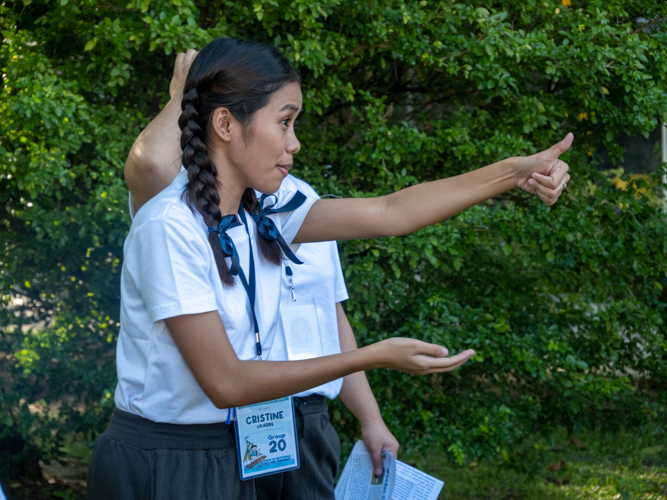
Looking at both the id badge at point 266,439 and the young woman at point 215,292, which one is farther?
the id badge at point 266,439

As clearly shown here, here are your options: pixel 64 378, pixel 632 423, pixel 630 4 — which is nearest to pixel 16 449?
pixel 64 378

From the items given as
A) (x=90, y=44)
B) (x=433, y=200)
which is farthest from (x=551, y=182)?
(x=90, y=44)

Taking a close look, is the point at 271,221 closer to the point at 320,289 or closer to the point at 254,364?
the point at 320,289

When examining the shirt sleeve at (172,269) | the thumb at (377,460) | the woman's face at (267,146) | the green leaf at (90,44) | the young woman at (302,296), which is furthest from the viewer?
the green leaf at (90,44)

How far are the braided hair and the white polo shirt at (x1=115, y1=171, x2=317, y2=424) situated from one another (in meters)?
0.04

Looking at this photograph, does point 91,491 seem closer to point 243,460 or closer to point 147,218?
point 243,460

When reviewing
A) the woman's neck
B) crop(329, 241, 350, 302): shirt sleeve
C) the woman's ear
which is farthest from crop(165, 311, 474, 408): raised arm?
crop(329, 241, 350, 302): shirt sleeve

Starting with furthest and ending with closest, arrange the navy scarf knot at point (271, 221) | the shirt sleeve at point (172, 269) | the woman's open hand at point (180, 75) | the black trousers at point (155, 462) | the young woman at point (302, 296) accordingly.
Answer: the woman's open hand at point (180, 75)
the young woman at point (302, 296)
the navy scarf knot at point (271, 221)
the black trousers at point (155, 462)
the shirt sleeve at point (172, 269)

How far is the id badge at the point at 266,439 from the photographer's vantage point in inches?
64.4

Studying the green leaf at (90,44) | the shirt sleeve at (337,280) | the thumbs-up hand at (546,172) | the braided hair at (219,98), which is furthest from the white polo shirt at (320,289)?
the green leaf at (90,44)

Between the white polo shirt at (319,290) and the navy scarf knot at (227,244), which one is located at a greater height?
the navy scarf knot at (227,244)

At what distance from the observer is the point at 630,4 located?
3.46 metres

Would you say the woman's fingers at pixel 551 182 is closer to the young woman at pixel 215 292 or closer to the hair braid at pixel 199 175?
the young woman at pixel 215 292

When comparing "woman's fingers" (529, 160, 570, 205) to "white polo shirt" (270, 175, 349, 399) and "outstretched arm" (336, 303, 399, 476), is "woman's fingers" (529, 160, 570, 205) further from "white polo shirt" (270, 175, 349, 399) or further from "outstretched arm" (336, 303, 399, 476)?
"outstretched arm" (336, 303, 399, 476)
